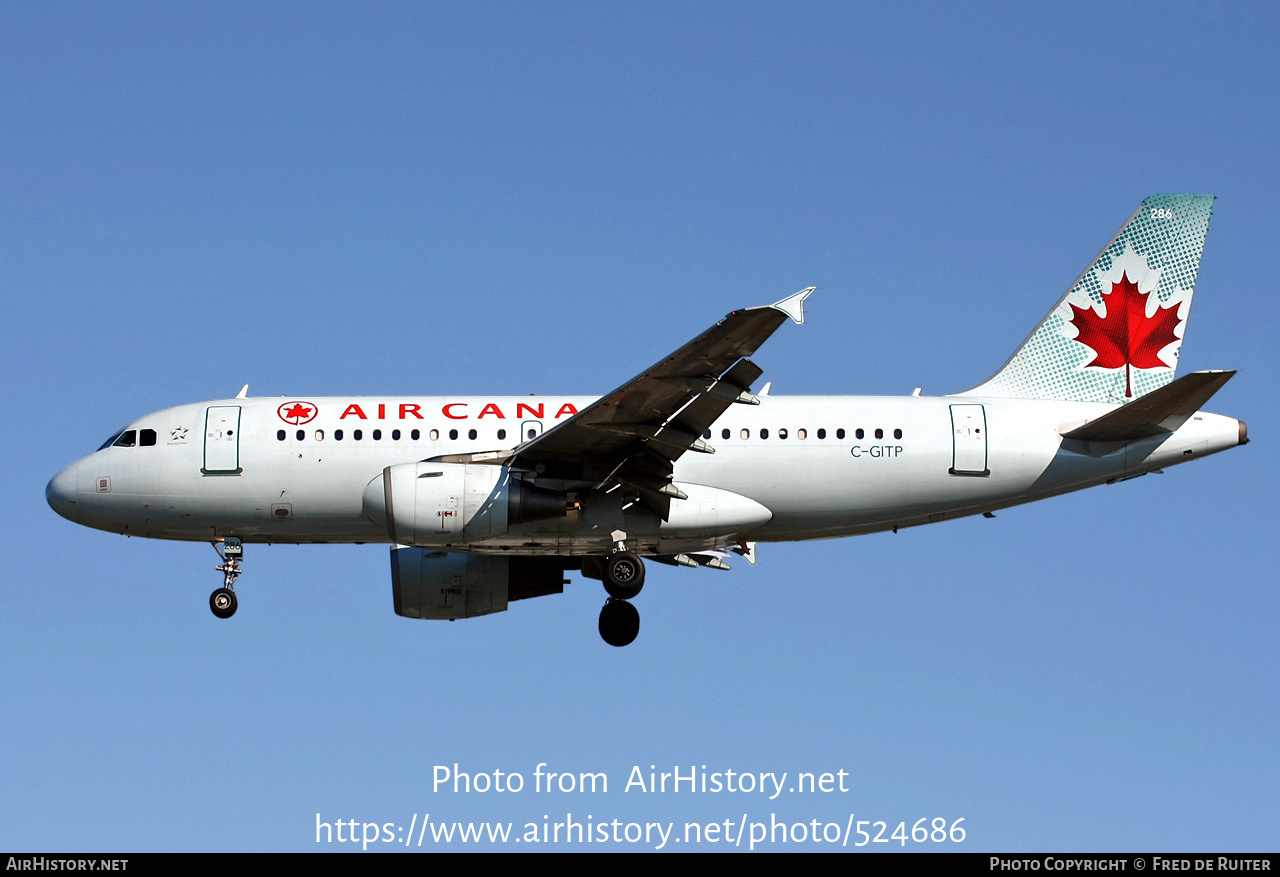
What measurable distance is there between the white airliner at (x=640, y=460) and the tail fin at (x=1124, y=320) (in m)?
0.05

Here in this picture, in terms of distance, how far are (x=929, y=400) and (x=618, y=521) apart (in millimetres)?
6496

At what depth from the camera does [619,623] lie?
111 feet

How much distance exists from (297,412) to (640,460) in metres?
7.01

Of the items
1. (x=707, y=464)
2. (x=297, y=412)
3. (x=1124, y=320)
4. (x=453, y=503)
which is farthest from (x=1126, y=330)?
(x=297, y=412)

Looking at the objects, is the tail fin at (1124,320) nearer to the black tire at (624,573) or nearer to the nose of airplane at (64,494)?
the black tire at (624,573)

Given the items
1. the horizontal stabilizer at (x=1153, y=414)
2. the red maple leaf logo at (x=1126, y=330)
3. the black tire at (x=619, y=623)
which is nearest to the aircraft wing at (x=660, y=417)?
the black tire at (x=619, y=623)

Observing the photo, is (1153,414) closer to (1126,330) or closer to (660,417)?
(1126,330)

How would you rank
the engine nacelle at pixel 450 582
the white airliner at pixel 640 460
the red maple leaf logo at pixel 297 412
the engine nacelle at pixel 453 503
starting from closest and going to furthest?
the engine nacelle at pixel 453 503 → the white airliner at pixel 640 460 → the red maple leaf logo at pixel 297 412 → the engine nacelle at pixel 450 582

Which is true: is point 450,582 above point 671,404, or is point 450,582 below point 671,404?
below

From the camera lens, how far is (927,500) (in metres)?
32.4

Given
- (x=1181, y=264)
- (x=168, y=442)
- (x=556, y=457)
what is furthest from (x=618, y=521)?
(x=1181, y=264)

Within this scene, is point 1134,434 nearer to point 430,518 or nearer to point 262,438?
point 430,518

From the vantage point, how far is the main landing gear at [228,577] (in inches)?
1312

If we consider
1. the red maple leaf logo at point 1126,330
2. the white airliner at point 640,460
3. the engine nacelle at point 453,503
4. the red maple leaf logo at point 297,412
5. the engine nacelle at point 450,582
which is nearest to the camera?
the engine nacelle at point 453,503
